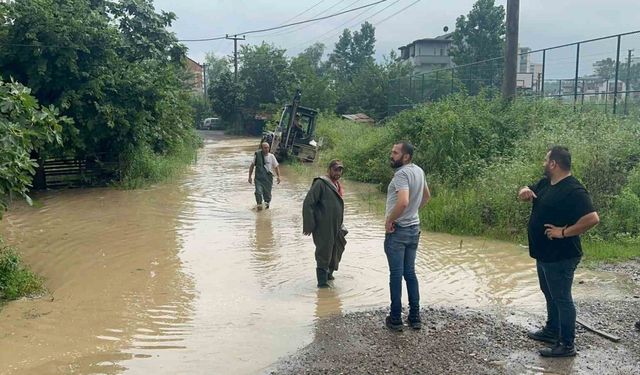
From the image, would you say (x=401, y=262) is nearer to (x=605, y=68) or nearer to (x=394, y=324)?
(x=394, y=324)

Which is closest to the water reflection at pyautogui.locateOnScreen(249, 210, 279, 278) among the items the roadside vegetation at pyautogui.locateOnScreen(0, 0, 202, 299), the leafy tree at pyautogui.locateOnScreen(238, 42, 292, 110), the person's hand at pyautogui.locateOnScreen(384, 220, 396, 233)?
the person's hand at pyautogui.locateOnScreen(384, 220, 396, 233)

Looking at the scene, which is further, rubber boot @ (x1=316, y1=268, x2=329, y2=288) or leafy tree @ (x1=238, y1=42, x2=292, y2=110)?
leafy tree @ (x1=238, y1=42, x2=292, y2=110)

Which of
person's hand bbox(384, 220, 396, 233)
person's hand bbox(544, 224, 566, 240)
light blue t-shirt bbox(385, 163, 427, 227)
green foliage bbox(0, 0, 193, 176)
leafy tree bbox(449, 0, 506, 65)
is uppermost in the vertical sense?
leafy tree bbox(449, 0, 506, 65)

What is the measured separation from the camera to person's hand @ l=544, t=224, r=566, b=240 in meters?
4.84

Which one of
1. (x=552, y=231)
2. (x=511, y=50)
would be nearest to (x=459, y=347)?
(x=552, y=231)

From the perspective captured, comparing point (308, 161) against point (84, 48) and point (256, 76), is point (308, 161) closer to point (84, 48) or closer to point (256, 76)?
point (84, 48)

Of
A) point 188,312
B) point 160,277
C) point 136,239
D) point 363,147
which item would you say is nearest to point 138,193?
point 136,239

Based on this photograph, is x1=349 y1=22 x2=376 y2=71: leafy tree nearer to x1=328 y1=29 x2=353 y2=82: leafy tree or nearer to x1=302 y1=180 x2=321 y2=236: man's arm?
x1=328 y1=29 x2=353 y2=82: leafy tree

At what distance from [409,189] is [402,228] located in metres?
0.38

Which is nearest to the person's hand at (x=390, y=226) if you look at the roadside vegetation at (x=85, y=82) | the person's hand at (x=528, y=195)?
the person's hand at (x=528, y=195)

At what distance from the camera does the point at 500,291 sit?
24.4 feet

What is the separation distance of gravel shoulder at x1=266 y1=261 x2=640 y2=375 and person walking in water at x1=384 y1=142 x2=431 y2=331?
0.87 feet

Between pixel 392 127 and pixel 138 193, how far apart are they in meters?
7.59

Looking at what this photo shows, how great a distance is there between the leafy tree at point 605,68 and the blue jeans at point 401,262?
14.6 m
